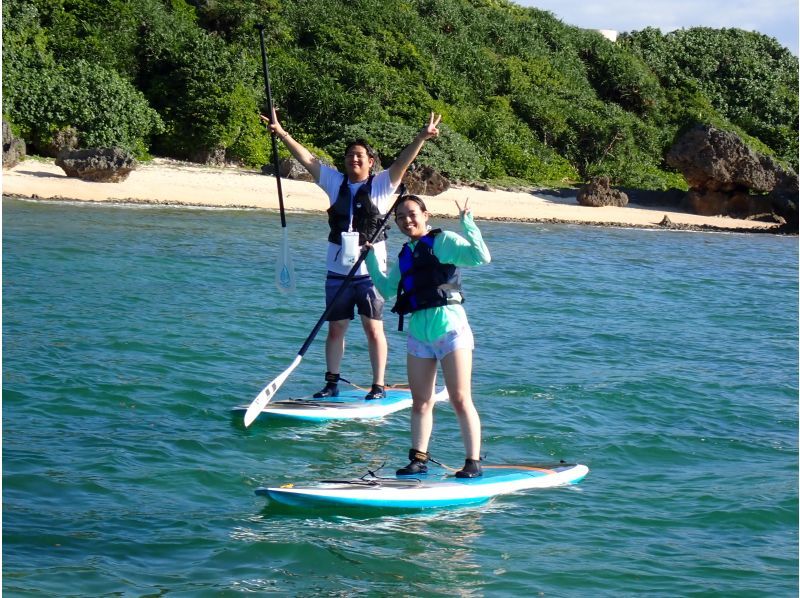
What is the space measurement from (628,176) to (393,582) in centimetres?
2908

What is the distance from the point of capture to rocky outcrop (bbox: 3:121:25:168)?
851 inches

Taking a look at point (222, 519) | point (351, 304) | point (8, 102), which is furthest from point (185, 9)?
point (222, 519)

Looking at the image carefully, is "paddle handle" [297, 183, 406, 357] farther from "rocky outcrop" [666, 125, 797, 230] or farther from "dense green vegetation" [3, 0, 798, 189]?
"rocky outcrop" [666, 125, 797, 230]

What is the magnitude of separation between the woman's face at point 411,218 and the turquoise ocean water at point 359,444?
1617 millimetres

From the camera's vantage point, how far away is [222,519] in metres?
6.23

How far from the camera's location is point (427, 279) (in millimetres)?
6262

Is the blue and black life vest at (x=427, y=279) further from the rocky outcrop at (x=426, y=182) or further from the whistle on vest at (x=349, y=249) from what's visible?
the rocky outcrop at (x=426, y=182)

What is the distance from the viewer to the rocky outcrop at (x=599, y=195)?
28.4m

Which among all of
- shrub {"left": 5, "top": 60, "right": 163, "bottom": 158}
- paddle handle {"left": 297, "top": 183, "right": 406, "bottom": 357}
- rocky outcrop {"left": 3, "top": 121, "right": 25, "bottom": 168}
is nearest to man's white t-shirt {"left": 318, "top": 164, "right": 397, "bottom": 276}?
paddle handle {"left": 297, "top": 183, "right": 406, "bottom": 357}

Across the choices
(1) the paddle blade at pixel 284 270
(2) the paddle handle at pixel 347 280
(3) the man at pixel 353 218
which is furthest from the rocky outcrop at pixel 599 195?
(2) the paddle handle at pixel 347 280

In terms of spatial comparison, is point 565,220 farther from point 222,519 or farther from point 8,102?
point 222,519

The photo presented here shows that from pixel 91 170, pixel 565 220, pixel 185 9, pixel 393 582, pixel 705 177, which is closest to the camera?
pixel 393 582

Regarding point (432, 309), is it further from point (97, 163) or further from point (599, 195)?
point (599, 195)

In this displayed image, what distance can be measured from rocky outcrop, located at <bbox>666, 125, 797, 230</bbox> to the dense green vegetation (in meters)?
3.93
